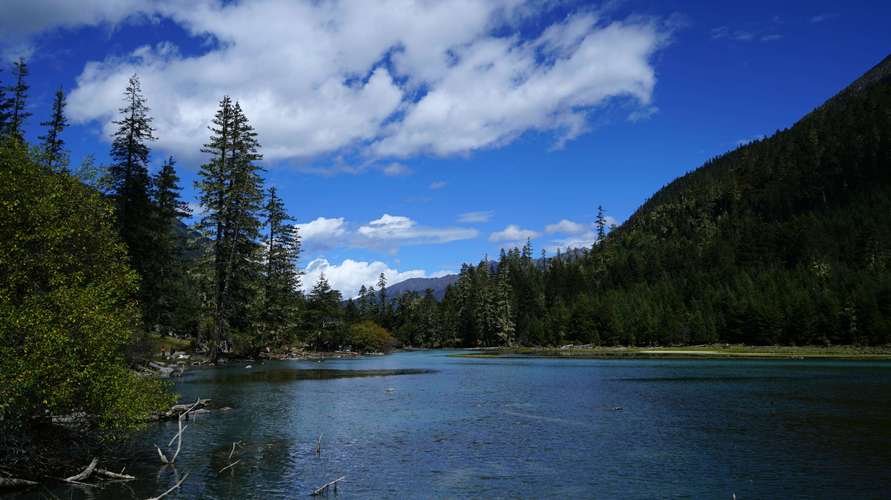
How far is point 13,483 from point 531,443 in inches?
801

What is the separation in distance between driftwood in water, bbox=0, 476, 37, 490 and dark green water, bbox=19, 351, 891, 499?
1.19 m

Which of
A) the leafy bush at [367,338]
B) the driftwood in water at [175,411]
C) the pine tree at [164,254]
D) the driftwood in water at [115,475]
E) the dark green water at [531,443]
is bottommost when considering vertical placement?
the dark green water at [531,443]

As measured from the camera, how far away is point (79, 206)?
2470 centimetres

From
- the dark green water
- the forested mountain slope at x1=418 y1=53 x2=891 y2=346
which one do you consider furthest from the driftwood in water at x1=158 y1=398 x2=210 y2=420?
the forested mountain slope at x1=418 y1=53 x2=891 y2=346

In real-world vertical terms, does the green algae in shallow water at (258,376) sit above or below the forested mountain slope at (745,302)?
below

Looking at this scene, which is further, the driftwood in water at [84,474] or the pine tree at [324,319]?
the pine tree at [324,319]

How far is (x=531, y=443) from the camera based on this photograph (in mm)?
27344

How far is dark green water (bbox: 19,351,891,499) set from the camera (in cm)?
1986

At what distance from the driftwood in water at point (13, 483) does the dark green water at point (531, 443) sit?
119 centimetres

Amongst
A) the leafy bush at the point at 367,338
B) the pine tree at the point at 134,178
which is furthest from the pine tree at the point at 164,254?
the leafy bush at the point at 367,338

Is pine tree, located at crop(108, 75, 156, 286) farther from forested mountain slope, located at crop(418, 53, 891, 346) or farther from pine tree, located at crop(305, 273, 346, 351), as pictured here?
forested mountain slope, located at crop(418, 53, 891, 346)

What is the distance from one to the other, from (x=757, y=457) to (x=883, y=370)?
58.2 meters

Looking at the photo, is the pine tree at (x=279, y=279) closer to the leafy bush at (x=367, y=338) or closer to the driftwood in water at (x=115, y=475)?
the leafy bush at (x=367, y=338)

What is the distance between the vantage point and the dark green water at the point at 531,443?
65.2 feet
